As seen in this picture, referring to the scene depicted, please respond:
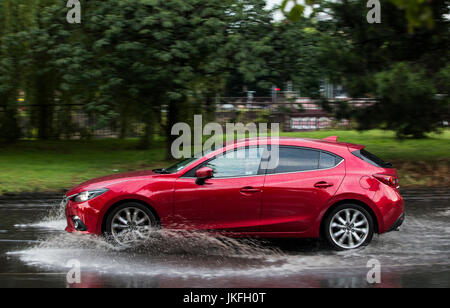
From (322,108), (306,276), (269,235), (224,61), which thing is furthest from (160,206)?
(322,108)

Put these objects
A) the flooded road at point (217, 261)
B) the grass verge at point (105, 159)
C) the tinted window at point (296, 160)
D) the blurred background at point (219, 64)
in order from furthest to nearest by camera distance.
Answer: the blurred background at point (219, 64) < the grass verge at point (105, 159) < the tinted window at point (296, 160) < the flooded road at point (217, 261)

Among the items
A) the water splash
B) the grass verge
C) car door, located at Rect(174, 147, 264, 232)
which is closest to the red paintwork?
car door, located at Rect(174, 147, 264, 232)

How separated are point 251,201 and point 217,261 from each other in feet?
3.06

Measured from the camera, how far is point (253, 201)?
766cm

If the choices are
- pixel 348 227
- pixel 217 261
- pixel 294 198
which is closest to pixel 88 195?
pixel 217 261

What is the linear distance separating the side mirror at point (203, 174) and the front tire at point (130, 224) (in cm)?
75

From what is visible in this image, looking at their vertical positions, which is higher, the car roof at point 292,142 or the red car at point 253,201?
the car roof at point 292,142

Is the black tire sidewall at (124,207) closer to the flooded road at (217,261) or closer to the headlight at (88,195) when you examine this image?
the flooded road at (217,261)

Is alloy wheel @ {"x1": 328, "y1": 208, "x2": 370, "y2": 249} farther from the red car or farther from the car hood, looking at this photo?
the car hood

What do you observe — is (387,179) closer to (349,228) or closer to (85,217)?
(349,228)

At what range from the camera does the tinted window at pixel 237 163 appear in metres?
7.84

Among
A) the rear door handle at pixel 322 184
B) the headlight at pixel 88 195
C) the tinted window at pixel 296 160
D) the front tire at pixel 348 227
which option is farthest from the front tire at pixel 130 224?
the front tire at pixel 348 227
